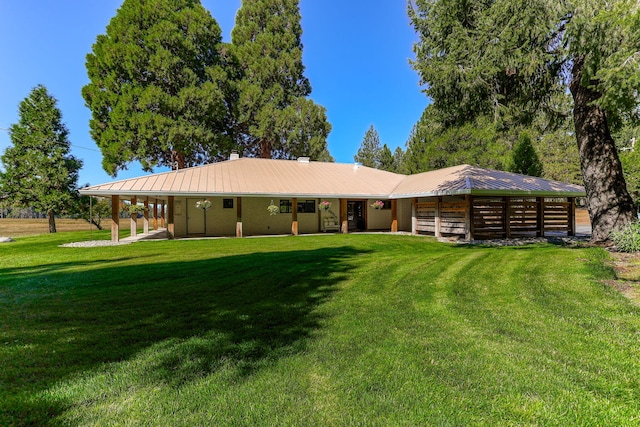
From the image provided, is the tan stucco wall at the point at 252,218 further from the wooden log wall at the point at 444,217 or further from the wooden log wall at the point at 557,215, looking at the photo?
the wooden log wall at the point at 557,215

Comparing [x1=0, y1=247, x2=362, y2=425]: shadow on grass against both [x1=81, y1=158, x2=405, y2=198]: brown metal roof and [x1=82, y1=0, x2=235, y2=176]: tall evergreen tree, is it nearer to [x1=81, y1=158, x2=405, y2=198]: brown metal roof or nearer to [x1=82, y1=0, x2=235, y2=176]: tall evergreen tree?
[x1=81, y1=158, x2=405, y2=198]: brown metal roof

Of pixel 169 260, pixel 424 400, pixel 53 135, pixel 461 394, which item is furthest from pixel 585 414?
pixel 53 135

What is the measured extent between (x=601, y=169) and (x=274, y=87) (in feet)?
71.8

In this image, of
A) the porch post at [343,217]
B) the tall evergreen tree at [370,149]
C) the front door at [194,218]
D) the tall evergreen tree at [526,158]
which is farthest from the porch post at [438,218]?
the tall evergreen tree at [370,149]

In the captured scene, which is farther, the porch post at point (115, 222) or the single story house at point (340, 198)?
the single story house at point (340, 198)

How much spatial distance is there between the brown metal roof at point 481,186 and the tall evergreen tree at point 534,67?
9.18ft

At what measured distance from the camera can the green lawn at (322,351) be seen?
1.96 m

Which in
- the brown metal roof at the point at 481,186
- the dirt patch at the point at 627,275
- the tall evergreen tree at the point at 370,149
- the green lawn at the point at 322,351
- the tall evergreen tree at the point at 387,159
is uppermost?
the tall evergreen tree at the point at 370,149

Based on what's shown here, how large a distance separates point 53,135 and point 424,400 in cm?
2720

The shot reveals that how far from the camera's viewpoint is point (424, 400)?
6.68ft

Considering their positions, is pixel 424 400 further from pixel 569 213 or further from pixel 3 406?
pixel 569 213

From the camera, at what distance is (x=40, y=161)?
64.3ft

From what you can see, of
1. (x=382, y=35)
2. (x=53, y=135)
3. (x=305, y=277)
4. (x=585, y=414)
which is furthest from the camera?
(x=53, y=135)

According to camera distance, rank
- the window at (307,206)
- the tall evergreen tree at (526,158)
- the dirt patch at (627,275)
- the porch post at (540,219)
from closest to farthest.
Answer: the dirt patch at (627,275), the porch post at (540,219), the window at (307,206), the tall evergreen tree at (526,158)
